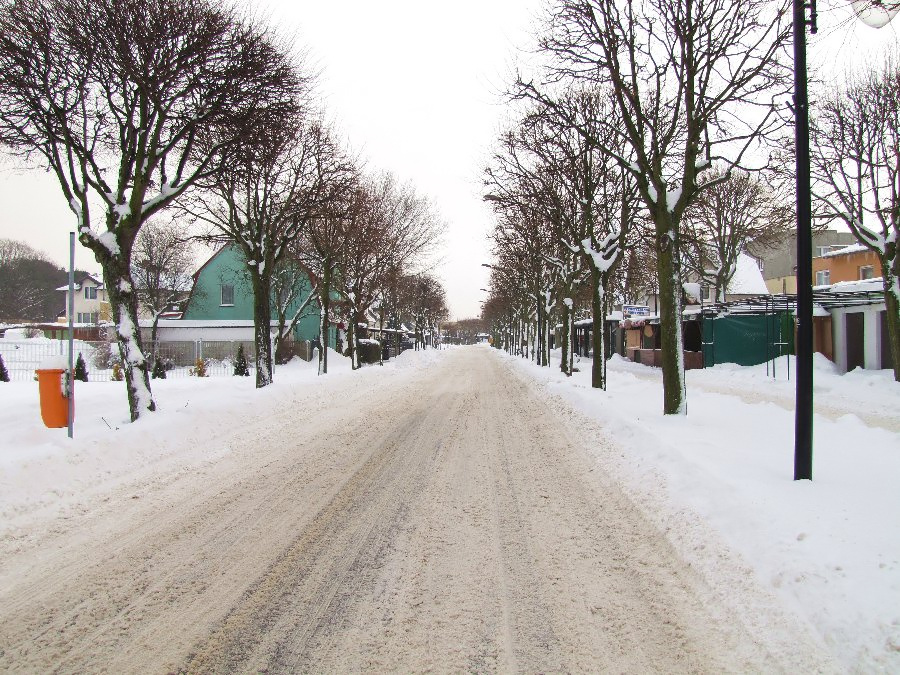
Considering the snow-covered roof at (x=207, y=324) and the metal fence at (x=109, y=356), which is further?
the snow-covered roof at (x=207, y=324)

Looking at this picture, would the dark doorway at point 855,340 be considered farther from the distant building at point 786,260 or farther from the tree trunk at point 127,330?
the distant building at point 786,260

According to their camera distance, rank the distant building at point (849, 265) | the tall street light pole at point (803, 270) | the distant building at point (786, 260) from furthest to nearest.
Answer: the distant building at point (786, 260)
the distant building at point (849, 265)
the tall street light pole at point (803, 270)

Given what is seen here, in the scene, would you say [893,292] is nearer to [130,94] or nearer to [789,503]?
[789,503]

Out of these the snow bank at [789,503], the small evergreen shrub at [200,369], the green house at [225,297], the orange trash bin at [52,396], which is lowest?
the snow bank at [789,503]

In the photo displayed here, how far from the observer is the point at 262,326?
18.1 meters

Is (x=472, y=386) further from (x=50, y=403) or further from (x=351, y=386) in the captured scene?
(x=50, y=403)

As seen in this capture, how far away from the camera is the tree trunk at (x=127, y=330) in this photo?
399 inches

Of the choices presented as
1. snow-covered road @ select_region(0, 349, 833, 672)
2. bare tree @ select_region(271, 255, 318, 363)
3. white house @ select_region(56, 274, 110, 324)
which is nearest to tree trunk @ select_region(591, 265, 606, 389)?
snow-covered road @ select_region(0, 349, 833, 672)

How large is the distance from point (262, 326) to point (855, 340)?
23054 mm

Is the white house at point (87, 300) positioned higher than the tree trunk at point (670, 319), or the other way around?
the white house at point (87, 300)

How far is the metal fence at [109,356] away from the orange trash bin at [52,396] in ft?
48.8

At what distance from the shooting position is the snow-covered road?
3.09 metres

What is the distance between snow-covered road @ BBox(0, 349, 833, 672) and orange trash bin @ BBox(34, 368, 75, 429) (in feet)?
9.44

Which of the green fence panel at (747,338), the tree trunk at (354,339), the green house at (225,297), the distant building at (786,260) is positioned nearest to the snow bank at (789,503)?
the green fence panel at (747,338)
